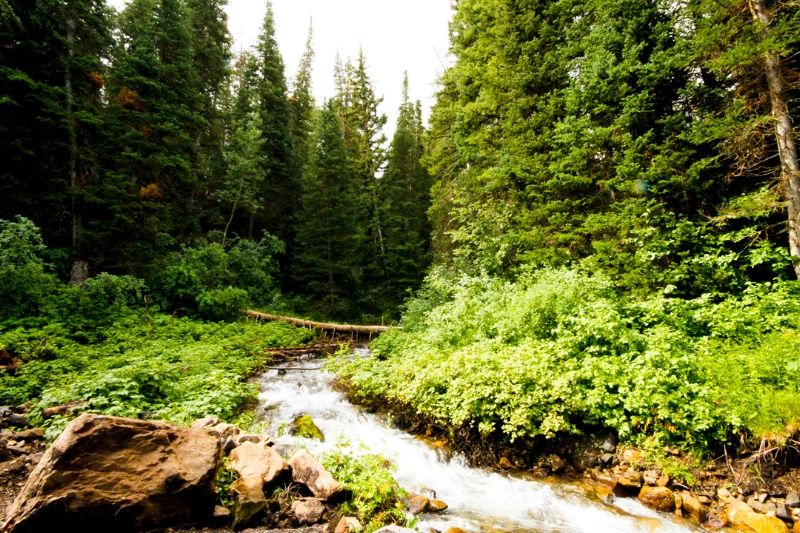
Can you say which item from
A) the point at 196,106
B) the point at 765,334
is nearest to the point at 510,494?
the point at 765,334

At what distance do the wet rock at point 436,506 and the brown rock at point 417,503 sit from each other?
5 cm

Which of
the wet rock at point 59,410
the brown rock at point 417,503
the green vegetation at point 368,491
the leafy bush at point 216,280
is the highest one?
the leafy bush at point 216,280

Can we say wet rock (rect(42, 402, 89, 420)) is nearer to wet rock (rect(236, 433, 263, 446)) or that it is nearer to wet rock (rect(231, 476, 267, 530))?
wet rock (rect(236, 433, 263, 446))

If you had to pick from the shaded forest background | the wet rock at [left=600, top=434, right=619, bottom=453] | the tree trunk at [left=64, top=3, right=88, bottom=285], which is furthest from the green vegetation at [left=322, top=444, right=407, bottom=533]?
the tree trunk at [left=64, top=3, right=88, bottom=285]

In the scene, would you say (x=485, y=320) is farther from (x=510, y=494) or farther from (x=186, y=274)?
(x=186, y=274)

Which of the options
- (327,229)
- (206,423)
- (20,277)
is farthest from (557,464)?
(327,229)

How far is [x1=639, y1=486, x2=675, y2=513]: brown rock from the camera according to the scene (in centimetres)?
507

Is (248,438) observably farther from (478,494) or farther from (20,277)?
(20,277)

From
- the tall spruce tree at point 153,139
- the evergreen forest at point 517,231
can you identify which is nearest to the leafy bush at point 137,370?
the evergreen forest at point 517,231

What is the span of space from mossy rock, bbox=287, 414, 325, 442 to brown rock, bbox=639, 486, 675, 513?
5.53m

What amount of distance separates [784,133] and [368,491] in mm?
10299

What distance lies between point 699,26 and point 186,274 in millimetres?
20758

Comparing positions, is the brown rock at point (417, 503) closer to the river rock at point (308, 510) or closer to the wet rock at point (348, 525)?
the wet rock at point (348, 525)

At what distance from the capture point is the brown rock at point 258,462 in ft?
14.7
